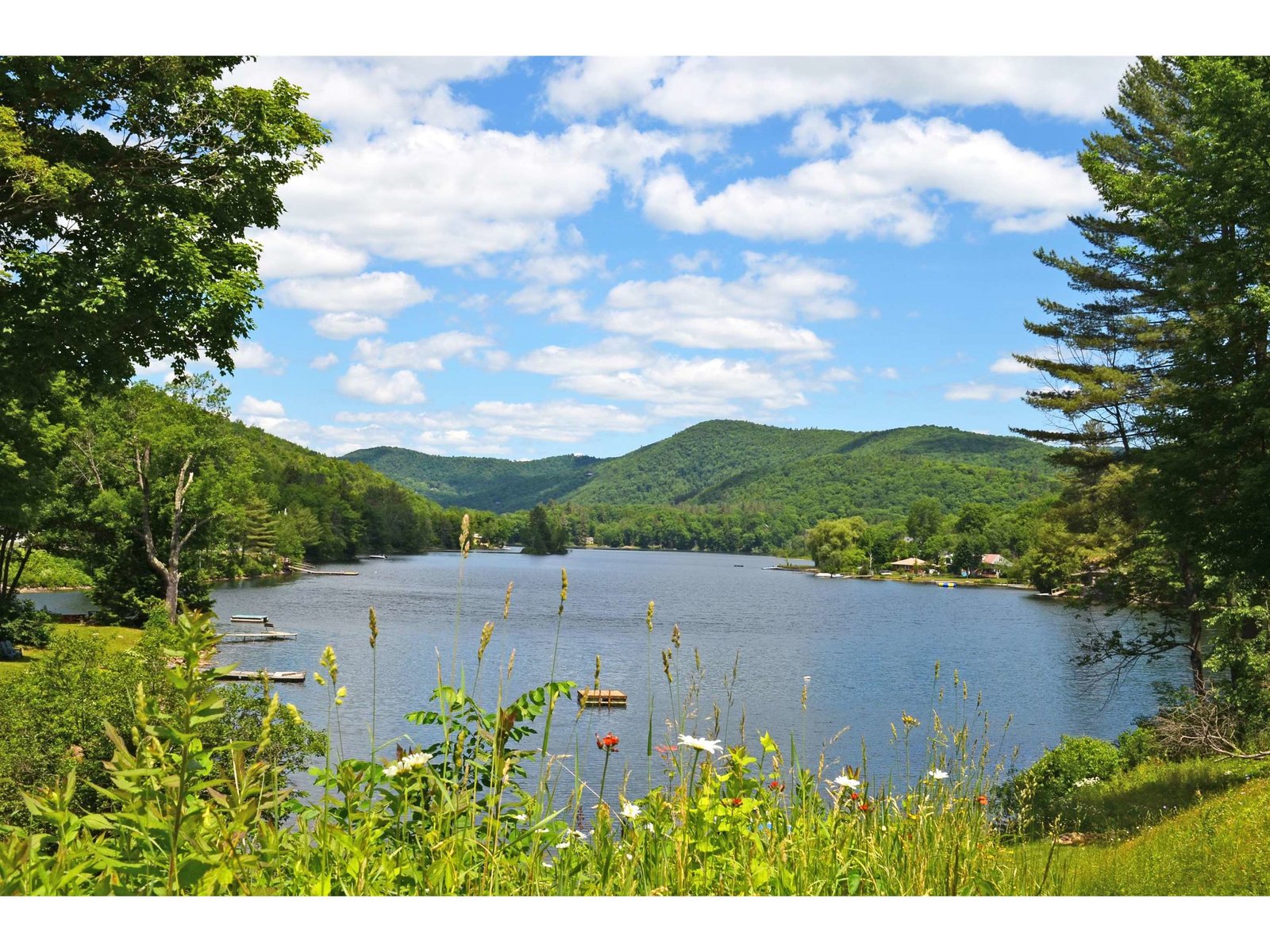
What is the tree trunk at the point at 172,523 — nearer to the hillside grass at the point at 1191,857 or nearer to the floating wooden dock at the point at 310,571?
the hillside grass at the point at 1191,857

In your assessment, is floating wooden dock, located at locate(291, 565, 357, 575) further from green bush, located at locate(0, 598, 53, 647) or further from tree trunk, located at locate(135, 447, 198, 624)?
green bush, located at locate(0, 598, 53, 647)

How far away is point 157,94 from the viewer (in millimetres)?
8547

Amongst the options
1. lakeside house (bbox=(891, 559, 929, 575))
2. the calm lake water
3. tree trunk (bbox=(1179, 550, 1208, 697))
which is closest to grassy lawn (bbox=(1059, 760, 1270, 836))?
the calm lake water

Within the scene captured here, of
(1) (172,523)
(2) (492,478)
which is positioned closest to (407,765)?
(1) (172,523)

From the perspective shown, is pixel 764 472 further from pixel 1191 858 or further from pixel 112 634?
pixel 1191 858

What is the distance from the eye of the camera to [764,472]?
172 metres

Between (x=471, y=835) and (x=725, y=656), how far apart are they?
34604mm

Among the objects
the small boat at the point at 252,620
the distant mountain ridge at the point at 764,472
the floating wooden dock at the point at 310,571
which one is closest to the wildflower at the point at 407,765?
the small boat at the point at 252,620

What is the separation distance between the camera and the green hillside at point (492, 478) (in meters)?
167

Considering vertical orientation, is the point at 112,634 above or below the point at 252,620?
above

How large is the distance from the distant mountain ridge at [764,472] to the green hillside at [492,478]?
0.23m

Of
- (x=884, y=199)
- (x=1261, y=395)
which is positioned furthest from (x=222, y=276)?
(x=1261, y=395)

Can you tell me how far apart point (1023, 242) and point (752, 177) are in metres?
2.72

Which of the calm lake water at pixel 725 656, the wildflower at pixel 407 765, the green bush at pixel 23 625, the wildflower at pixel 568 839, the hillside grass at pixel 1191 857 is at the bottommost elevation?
the calm lake water at pixel 725 656
